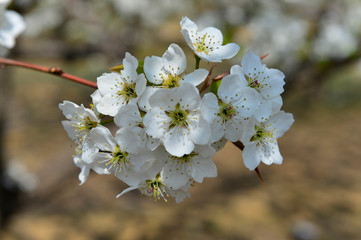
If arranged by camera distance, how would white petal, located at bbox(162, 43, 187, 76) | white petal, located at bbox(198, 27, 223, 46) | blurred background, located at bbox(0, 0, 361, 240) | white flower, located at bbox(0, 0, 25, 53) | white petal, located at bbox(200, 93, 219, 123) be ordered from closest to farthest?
white petal, located at bbox(200, 93, 219, 123) < white petal, located at bbox(162, 43, 187, 76) < white petal, located at bbox(198, 27, 223, 46) < white flower, located at bbox(0, 0, 25, 53) < blurred background, located at bbox(0, 0, 361, 240)

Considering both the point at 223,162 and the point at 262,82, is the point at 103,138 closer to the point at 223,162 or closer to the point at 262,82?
the point at 262,82

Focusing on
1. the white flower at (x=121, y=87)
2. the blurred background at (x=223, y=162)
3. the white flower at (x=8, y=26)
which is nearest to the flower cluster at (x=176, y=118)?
the white flower at (x=121, y=87)

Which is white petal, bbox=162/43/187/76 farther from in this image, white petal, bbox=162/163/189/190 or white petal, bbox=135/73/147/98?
white petal, bbox=162/163/189/190

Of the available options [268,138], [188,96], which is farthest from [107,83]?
[268,138]

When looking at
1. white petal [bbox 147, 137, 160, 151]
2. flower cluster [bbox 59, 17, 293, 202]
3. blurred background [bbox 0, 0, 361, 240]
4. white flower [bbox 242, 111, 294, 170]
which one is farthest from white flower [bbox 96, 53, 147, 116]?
blurred background [bbox 0, 0, 361, 240]

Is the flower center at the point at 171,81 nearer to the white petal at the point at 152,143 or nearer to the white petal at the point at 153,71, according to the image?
the white petal at the point at 153,71

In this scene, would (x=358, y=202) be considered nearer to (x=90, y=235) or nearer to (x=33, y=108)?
(x=90, y=235)
